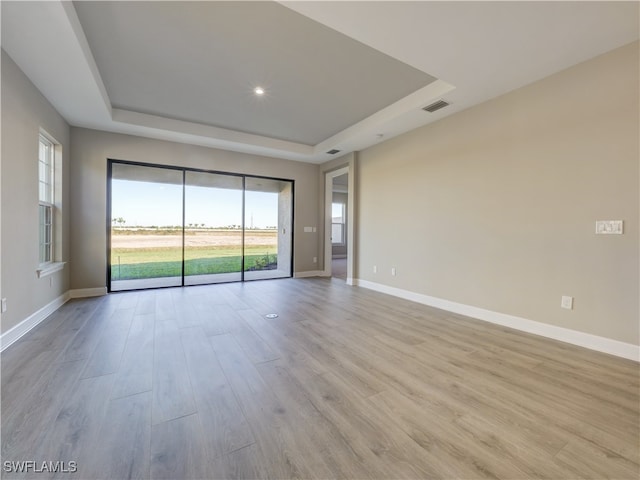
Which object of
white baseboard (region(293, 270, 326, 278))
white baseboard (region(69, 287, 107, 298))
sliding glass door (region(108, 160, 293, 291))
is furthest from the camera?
white baseboard (region(293, 270, 326, 278))

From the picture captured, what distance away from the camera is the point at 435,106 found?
3498 millimetres

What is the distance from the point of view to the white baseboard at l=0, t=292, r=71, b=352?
7.92ft

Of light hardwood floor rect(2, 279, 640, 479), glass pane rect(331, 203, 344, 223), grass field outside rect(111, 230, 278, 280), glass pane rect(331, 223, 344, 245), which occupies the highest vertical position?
glass pane rect(331, 203, 344, 223)

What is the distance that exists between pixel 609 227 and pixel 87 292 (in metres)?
6.90

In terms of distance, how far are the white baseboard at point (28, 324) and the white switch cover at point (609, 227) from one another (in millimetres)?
5588

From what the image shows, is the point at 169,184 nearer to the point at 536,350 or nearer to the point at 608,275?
the point at 536,350

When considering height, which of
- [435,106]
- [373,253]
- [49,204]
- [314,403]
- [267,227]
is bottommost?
[314,403]

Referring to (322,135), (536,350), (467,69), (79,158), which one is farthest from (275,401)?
(79,158)

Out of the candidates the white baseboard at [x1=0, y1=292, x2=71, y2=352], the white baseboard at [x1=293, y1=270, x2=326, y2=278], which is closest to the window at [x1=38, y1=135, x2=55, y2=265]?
the white baseboard at [x1=0, y1=292, x2=71, y2=352]

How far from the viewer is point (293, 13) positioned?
2223 mm

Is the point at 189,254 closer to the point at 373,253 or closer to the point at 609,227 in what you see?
the point at 373,253

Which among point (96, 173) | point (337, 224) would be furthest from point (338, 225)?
point (96, 173)

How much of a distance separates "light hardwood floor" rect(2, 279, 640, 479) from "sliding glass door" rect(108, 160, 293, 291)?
7.97 feet

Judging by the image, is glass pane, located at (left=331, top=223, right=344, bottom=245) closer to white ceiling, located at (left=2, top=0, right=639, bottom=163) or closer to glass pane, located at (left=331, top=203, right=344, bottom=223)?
glass pane, located at (left=331, top=203, right=344, bottom=223)
